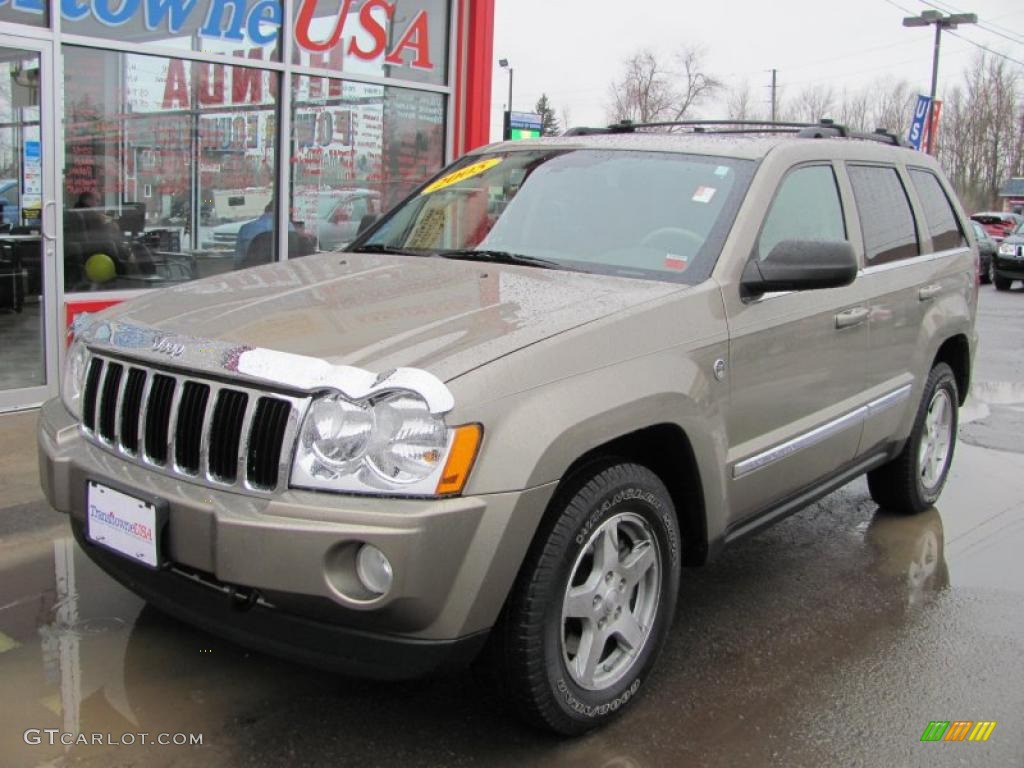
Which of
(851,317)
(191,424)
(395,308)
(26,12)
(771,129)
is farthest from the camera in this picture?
(26,12)

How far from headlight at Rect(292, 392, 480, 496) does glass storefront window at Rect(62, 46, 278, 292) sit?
5.20 meters

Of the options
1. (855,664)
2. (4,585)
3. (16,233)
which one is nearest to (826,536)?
(855,664)

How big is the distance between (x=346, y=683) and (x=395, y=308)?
1.25 m

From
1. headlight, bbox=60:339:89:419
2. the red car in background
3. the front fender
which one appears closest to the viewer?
the front fender

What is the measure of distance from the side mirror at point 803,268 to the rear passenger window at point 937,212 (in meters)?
1.86

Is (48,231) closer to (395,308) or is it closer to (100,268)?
(100,268)

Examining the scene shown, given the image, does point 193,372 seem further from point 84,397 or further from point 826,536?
point 826,536

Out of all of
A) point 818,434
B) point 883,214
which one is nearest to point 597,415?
point 818,434

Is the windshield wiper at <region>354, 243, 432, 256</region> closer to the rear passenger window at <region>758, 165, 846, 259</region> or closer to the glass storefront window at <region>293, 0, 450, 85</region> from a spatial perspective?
the rear passenger window at <region>758, 165, 846, 259</region>

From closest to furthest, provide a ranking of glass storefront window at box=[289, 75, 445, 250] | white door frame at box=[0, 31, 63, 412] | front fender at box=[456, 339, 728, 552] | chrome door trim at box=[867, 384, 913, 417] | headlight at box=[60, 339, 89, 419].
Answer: front fender at box=[456, 339, 728, 552], headlight at box=[60, 339, 89, 419], chrome door trim at box=[867, 384, 913, 417], white door frame at box=[0, 31, 63, 412], glass storefront window at box=[289, 75, 445, 250]

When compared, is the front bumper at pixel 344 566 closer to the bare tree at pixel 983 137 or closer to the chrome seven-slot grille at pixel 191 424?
the chrome seven-slot grille at pixel 191 424

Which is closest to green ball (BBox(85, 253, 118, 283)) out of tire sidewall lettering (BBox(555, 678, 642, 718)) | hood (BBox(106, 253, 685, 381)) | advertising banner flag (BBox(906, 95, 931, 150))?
hood (BBox(106, 253, 685, 381))

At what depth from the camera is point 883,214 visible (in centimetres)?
470

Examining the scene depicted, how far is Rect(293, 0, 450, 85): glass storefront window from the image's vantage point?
28.1 ft
